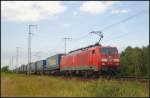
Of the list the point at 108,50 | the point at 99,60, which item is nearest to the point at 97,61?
the point at 99,60

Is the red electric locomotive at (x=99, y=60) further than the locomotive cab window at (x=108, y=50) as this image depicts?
No

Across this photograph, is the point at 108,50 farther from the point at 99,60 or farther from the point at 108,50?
the point at 99,60

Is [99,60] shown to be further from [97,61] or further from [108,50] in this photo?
[108,50]

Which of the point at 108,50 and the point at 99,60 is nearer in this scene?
the point at 99,60

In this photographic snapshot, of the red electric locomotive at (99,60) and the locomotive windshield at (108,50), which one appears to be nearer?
the red electric locomotive at (99,60)

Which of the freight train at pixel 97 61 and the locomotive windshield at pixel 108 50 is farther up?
the locomotive windshield at pixel 108 50

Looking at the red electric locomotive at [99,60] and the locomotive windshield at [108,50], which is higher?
the locomotive windshield at [108,50]

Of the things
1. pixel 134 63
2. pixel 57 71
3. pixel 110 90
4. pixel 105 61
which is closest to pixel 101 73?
pixel 105 61

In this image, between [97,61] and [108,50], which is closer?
[97,61]

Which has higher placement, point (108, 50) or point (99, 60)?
point (108, 50)

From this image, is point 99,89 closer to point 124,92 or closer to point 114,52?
point 124,92

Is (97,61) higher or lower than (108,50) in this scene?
lower

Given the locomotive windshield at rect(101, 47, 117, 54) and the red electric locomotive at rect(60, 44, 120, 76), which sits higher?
the locomotive windshield at rect(101, 47, 117, 54)

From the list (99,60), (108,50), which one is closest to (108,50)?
(108,50)
